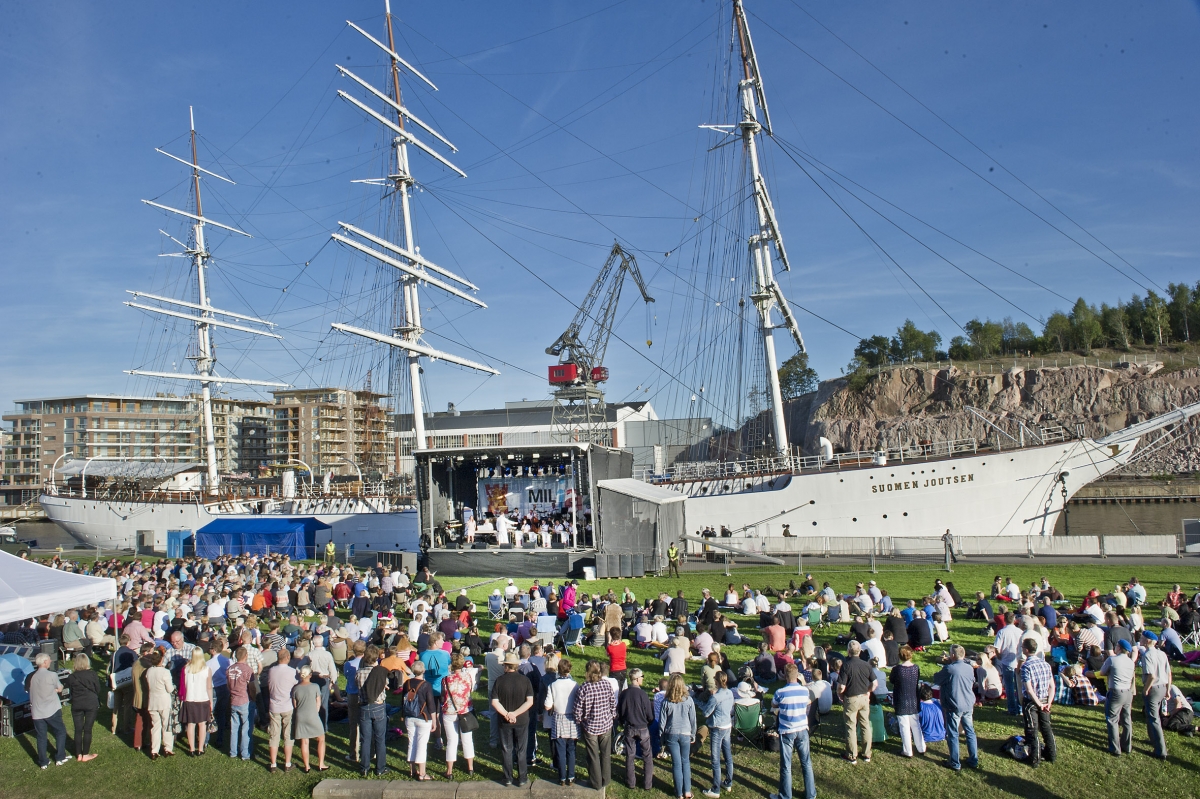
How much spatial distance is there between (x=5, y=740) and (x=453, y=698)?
6.49 meters

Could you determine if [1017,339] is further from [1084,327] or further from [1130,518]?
[1130,518]

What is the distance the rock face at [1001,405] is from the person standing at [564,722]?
70.9 metres

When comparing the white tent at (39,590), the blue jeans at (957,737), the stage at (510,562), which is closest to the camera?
the blue jeans at (957,737)

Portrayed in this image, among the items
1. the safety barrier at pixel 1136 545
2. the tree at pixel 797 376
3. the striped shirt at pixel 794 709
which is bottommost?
the safety barrier at pixel 1136 545

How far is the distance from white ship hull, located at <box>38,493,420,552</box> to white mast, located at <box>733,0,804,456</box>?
21451 millimetres

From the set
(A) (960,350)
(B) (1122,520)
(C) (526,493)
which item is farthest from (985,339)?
(C) (526,493)

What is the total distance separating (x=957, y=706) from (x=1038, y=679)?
865mm

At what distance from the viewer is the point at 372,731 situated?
28.3 feet

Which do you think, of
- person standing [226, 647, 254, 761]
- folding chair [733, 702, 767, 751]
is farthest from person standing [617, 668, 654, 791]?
person standing [226, 647, 254, 761]

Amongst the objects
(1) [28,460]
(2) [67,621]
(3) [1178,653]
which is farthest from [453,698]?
(1) [28,460]

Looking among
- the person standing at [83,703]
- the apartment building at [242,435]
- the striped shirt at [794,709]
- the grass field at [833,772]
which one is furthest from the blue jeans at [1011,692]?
the apartment building at [242,435]

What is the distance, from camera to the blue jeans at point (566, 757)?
8.04m

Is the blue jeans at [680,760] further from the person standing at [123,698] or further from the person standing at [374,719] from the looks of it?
the person standing at [123,698]

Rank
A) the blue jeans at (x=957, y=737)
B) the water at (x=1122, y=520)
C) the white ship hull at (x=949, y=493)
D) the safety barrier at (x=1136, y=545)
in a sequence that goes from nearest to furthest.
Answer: the blue jeans at (x=957, y=737), the safety barrier at (x=1136, y=545), the white ship hull at (x=949, y=493), the water at (x=1122, y=520)
